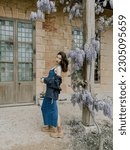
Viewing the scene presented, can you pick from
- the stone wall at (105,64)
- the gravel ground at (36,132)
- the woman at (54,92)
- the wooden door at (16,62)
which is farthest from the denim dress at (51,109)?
the stone wall at (105,64)

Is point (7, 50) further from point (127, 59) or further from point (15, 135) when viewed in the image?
point (127, 59)

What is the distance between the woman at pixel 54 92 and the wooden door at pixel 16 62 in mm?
2361

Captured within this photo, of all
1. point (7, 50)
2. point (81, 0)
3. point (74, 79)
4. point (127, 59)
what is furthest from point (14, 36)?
point (127, 59)

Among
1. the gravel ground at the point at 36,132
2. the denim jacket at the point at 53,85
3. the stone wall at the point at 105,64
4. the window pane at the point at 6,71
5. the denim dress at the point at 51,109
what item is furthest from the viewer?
the stone wall at the point at 105,64

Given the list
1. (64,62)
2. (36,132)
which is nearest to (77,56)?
(64,62)

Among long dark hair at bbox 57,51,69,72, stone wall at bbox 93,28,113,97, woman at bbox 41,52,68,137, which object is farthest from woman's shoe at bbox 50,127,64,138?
stone wall at bbox 93,28,113,97

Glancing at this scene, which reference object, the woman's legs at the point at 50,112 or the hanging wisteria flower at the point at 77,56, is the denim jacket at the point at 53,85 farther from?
the hanging wisteria flower at the point at 77,56

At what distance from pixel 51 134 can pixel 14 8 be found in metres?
3.73

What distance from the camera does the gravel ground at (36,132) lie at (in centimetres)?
469

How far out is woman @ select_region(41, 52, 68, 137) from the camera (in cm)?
Answer: 493

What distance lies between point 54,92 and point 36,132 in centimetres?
86

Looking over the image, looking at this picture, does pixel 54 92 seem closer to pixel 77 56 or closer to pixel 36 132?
pixel 77 56

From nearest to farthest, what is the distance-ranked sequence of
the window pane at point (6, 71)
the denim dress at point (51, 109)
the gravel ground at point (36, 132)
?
the gravel ground at point (36, 132) → the denim dress at point (51, 109) → the window pane at point (6, 71)

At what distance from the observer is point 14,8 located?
7.28 meters
